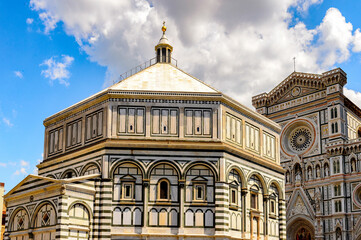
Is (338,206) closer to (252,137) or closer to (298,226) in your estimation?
(298,226)

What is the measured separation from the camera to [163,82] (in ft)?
117

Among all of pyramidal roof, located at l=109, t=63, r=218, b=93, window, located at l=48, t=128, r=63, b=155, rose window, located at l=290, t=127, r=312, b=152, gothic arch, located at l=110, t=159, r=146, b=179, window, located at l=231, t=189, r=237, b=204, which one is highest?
rose window, located at l=290, t=127, r=312, b=152

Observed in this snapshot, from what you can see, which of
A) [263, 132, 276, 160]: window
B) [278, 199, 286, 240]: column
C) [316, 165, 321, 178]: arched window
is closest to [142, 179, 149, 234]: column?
[263, 132, 276, 160]: window

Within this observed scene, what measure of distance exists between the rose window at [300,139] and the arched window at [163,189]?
34024 millimetres

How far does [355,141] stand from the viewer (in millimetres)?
57375

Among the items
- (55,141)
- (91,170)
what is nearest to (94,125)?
(91,170)

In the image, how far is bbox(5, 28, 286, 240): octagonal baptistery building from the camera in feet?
102

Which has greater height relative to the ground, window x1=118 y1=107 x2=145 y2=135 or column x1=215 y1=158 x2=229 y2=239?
window x1=118 y1=107 x2=145 y2=135

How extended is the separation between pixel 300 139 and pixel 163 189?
114 ft

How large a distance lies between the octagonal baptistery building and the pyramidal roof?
8 centimetres

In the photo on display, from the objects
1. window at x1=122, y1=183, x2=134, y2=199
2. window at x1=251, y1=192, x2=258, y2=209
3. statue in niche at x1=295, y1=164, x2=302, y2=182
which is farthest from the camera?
statue in niche at x1=295, y1=164, x2=302, y2=182

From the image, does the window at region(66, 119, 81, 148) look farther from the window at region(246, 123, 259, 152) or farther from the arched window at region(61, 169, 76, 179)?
the window at region(246, 123, 259, 152)

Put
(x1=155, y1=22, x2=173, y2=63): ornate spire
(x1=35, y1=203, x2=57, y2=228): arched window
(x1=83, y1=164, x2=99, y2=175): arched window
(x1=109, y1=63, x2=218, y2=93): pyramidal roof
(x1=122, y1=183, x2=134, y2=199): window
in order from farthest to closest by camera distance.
Result: (x1=155, y1=22, x2=173, y2=63): ornate spire, (x1=109, y1=63, x2=218, y2=93): pyramidal roof, (x1=83, y1=164, x2=99, y2=175): arched window, (x1=122, y1=183, x2=134, y2=199): window, (x1=35, y1=203, x2=57, y2=228): arched window

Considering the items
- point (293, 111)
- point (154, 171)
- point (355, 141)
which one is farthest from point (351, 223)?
point (154, 171)
